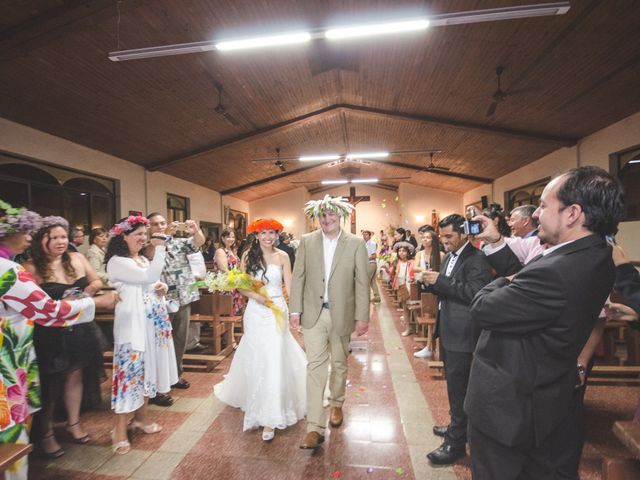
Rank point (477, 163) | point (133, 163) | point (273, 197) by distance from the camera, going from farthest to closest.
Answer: point (273, 197) → point (477, 163) → point (133, 163)

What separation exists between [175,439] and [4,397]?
4.26 ft

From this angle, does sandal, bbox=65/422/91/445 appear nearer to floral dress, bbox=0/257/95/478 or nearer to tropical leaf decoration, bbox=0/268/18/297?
floral dress, bbox=0/257/95/478

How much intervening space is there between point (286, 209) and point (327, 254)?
49.4ft

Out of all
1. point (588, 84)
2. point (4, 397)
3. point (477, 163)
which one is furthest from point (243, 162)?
point (4, 397)

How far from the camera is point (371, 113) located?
8688 mm

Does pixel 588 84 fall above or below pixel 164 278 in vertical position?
above

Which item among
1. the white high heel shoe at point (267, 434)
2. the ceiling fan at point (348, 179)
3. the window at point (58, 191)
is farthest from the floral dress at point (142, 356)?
the ceiling fan at point (348, 179)

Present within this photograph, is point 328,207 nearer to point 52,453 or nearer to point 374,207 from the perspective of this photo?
point 52,453

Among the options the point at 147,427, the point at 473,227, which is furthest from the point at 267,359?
the point at 473,227

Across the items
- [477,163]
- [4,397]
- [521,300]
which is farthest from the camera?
[477,163]

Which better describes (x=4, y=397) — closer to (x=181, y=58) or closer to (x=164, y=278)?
(x=164, y=278)

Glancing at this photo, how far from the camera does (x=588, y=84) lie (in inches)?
223

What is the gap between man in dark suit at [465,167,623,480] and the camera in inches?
44.7

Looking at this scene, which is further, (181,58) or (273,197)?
(273,197)
